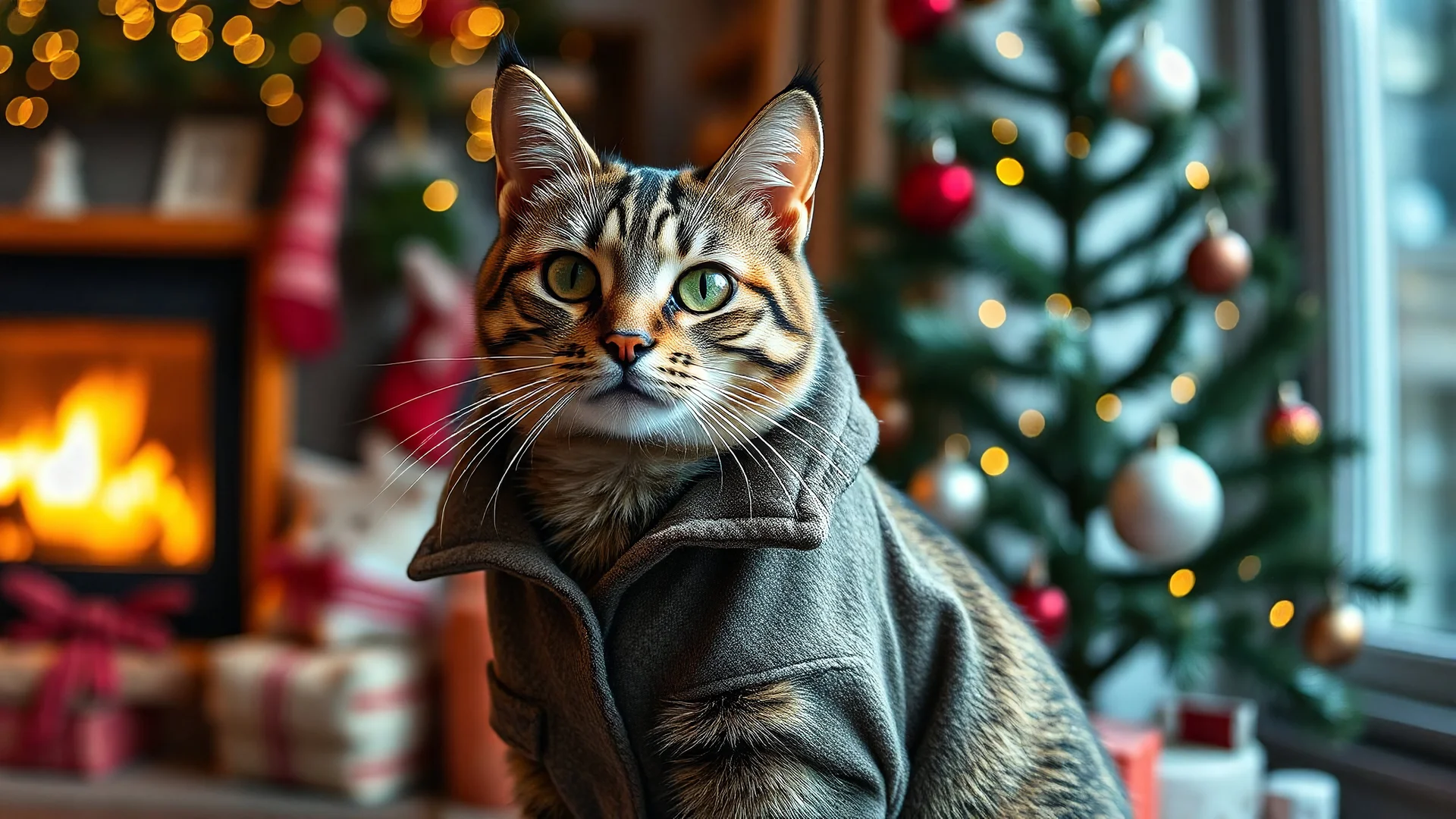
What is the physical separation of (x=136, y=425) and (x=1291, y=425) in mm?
2094

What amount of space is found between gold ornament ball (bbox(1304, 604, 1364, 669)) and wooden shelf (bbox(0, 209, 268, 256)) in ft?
6.23

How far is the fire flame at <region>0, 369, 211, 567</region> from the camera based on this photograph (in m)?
2.16

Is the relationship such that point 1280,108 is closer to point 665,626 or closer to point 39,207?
point 665,626

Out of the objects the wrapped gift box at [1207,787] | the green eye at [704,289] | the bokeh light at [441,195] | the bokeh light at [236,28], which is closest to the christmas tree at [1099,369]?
the wrapped gift box at [1207,787]

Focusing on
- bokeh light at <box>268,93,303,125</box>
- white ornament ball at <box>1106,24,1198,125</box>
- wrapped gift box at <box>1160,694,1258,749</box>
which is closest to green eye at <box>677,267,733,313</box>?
white ornament ball at <box>1106,24,1198,125</box>

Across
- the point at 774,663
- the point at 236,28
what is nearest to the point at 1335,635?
the point at 774,663

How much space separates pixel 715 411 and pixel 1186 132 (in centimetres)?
87

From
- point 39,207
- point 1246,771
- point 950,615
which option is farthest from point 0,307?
point 1246,771

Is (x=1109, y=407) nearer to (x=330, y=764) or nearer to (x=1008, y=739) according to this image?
(x=1008, y=739)

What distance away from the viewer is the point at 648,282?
2.36 ft

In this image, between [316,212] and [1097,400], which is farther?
[316,212]

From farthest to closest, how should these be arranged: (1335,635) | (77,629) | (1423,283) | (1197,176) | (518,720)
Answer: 1. (77,629)
2. (1423,283)
3. (1197,176)
4. (1335,635)
5. (518,720)

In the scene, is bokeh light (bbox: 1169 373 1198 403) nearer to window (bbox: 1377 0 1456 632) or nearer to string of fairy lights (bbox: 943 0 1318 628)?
string of fairy lights (bbox: 943 0 1318 628)

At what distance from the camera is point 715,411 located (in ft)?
2.38
